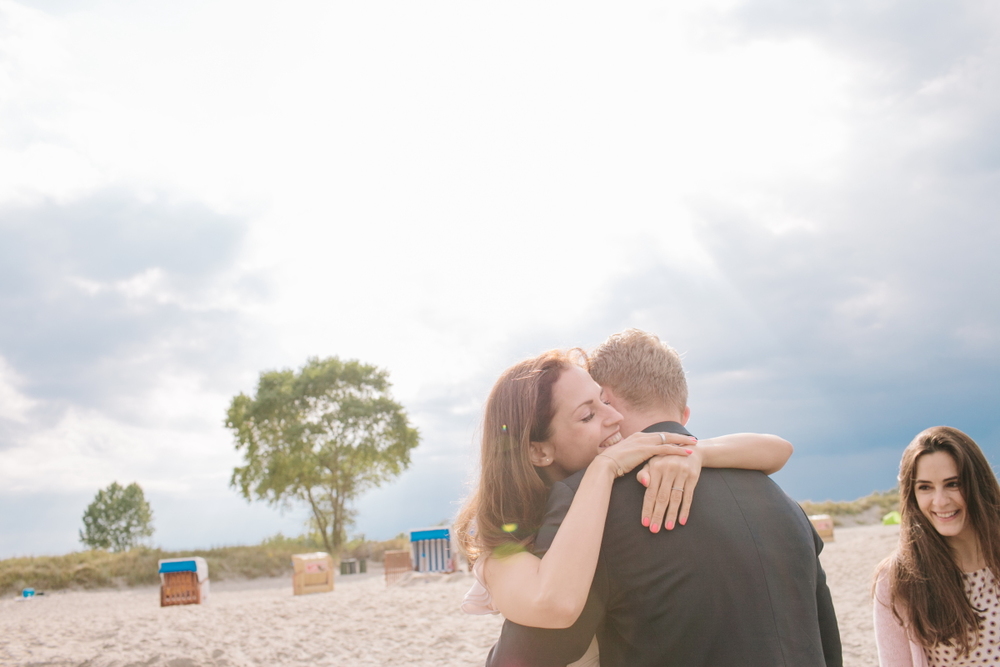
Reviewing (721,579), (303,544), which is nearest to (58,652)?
(721,579)

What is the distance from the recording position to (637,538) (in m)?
2.10

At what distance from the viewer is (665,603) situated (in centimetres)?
203

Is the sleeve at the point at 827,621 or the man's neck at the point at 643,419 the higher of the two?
the man's neck at the point at 643,419

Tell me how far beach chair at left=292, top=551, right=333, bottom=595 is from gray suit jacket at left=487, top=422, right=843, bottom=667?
17.6 meters

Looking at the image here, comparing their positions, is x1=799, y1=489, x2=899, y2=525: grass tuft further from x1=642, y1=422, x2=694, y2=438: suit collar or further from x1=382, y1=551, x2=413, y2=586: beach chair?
x1=642, y1=422, x2=694, y2=438: suit collar

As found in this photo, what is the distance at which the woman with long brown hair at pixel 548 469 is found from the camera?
2.04m

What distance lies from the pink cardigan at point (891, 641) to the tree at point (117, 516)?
168 feet

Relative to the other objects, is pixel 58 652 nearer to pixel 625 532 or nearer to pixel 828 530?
pixel 625 532

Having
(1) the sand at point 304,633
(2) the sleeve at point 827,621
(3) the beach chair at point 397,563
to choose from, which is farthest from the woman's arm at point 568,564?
(3) the beach chair at point 397,563

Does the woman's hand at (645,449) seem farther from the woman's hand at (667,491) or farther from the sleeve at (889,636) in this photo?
the sleeve at (889,636)

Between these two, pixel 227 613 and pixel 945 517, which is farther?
pixel 227 613

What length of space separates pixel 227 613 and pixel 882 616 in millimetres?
12347

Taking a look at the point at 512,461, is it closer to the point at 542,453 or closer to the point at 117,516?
the point at 542,453

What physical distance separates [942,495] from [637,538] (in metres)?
2.46
